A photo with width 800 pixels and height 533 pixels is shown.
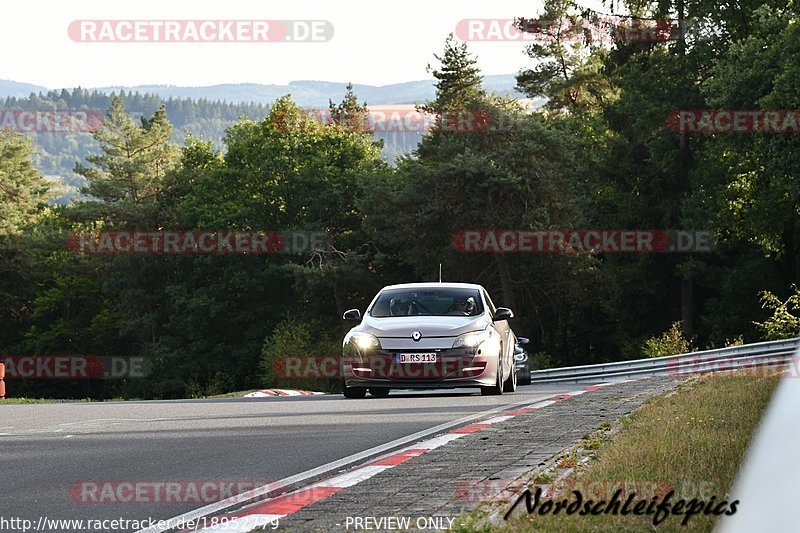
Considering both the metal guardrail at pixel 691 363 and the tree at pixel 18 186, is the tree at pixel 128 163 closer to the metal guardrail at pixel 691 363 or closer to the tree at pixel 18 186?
the tree at pixel 18 186

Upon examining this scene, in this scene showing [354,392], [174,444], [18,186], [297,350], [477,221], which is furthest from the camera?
[18,186]

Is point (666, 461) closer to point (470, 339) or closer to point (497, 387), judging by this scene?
point (470, 339)

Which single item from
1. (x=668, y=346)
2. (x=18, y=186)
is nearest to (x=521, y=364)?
(x=668, y=346)

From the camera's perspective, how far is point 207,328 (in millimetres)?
76188

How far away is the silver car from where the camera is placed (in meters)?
17.6

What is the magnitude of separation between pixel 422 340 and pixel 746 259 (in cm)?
4531

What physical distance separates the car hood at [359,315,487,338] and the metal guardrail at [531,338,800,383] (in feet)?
33.6

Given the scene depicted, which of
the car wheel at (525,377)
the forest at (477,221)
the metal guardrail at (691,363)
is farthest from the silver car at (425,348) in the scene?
the forest at (477,221)

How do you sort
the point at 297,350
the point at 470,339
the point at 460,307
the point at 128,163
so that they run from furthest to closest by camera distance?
1. the point at 128,163
2. the point at 297,350
3. the point at 460,307
4. the point at 470,339

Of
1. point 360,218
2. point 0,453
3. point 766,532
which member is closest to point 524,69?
point 360,218

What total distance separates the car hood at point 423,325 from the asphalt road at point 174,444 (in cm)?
93

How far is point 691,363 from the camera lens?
102 feet

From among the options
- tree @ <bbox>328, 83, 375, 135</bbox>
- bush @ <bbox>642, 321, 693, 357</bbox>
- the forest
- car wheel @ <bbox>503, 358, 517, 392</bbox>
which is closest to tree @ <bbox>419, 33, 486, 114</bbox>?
the forest

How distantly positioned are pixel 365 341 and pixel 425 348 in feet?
2.80
